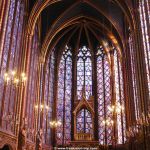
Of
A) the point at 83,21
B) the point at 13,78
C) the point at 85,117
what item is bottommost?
the point at 85,117

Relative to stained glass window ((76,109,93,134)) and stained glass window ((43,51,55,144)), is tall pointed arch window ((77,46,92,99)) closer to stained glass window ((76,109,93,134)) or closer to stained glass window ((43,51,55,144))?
stained glass window ((76,109,93,134))

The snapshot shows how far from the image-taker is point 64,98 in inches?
1226

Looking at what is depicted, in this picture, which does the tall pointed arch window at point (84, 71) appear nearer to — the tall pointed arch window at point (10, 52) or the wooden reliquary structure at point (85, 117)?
the wooden reliquary structure at point (85, 117)

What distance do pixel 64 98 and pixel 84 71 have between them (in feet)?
13.8

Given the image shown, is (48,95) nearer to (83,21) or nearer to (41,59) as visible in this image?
(41,59)

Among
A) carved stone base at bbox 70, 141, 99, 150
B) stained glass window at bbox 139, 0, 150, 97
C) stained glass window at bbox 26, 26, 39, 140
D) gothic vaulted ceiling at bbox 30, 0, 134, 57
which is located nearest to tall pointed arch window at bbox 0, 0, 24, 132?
stained glass window at bbox 26, 26, 39, 140

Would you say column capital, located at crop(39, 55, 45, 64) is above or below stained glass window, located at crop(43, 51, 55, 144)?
above

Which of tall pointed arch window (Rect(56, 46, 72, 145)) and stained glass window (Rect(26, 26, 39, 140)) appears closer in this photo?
stained glass window (Rect(26, 26, 39, 140))

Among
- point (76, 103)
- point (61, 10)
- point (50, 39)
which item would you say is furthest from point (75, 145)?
point (61, 10)

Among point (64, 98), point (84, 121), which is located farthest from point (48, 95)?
point (84, 121)

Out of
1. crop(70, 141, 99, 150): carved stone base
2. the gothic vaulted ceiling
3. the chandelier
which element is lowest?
crop(70, 141, 99, 150): carved stone base

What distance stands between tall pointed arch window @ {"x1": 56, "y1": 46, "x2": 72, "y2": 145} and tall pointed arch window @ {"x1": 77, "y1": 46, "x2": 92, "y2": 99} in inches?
43.3

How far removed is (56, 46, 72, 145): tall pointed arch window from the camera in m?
29.5

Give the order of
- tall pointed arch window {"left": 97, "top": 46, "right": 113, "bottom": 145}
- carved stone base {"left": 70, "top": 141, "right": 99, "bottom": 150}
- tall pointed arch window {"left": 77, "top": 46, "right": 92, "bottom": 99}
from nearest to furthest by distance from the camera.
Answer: carved stone base {"left": 70, "top": 141, "right": 99, "bottom": 150} < tall pointed arch window {"left": 97, "top": 46, "right": 113, "bottom": 145} < tall pointed arch window {"left": 77, "top": 46, "right": 92, "bottom": 99}
